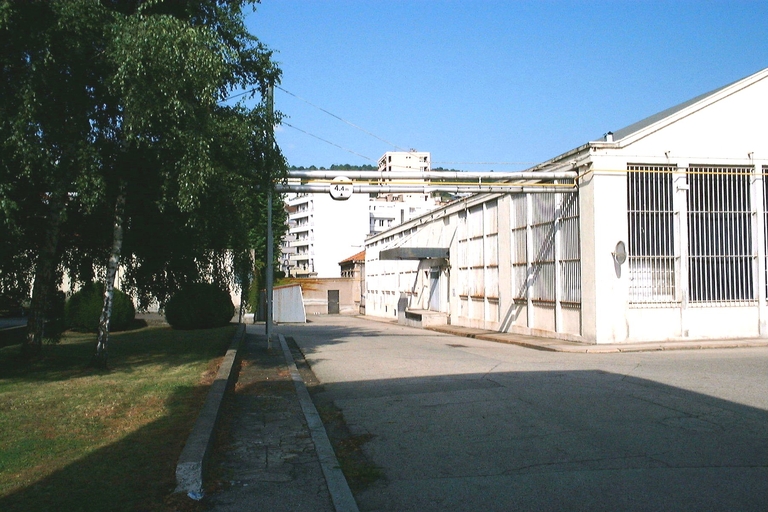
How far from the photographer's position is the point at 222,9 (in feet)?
40.7

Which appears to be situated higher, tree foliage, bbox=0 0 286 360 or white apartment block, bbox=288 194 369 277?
white apartment block, bbox=288 194 369 277

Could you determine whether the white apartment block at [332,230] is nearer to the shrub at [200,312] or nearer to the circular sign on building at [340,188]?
Result: the shrub at [200,312]

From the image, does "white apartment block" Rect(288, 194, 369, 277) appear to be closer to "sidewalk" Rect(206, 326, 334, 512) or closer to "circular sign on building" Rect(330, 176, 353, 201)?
"circular sign on building" Rect(330, 176, 353, 201)

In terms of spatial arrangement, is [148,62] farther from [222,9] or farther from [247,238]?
[247,238]

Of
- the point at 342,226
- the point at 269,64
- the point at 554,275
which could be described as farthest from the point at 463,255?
the point at 342,226

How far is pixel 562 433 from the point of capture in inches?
298

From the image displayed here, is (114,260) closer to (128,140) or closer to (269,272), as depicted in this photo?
(128,140)

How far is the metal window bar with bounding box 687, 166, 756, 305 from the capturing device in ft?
63.3

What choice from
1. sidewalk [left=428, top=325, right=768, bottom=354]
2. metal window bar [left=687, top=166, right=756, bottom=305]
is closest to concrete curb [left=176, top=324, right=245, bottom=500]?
sidewalk [left=428, top=325, right=768, bottom=354]

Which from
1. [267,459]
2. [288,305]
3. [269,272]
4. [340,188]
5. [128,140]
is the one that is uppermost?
[340,188]

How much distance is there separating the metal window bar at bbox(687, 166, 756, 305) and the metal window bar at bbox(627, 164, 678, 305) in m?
0.61

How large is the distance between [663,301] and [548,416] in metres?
12.0

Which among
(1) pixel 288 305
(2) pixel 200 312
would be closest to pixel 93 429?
(2) pixel 200 312

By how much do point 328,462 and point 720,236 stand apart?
16517mm
